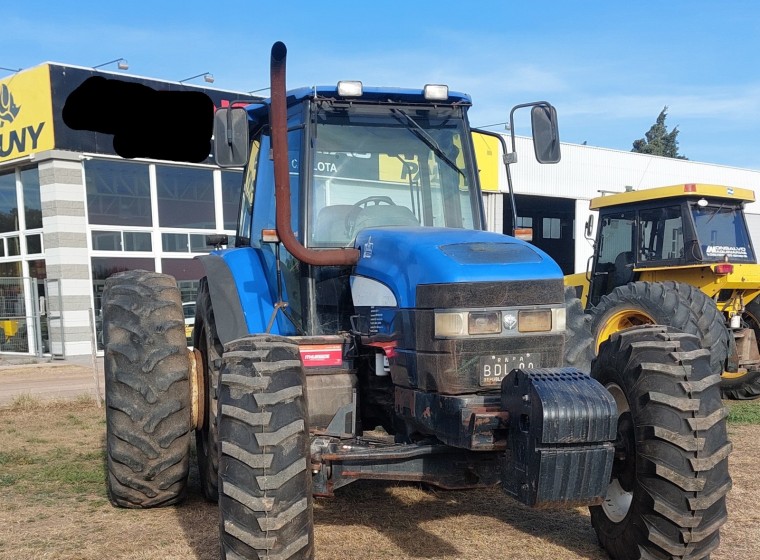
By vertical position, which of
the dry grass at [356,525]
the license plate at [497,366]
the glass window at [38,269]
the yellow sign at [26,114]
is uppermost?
the yellow sign at [26,114]

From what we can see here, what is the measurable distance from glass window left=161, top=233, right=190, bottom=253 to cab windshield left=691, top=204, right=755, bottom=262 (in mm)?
11177

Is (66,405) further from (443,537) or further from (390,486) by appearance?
(443,537)

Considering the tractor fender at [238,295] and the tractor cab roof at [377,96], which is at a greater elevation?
the tractor cab roof at [377,96]

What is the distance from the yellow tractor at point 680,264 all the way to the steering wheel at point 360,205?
443cm

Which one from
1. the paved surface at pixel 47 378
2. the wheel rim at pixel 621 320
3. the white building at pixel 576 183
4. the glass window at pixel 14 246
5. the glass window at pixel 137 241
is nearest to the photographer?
the wheel rim at pixel 621 320

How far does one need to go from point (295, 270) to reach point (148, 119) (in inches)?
495

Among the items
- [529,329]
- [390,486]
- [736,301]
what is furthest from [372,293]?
[736,301]

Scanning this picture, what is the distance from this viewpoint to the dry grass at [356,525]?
4.39 m

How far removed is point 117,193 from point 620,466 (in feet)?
46.9

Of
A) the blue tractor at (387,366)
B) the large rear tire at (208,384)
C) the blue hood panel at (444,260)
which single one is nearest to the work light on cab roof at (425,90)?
the blue tractor at (387,366)

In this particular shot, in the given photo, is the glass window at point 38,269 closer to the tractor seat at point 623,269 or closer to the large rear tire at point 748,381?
the tractor seat at point 623,269

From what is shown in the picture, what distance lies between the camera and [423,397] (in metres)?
4.02

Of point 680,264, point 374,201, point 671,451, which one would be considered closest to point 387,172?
point 374,201

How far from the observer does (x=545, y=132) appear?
4.89 meters
